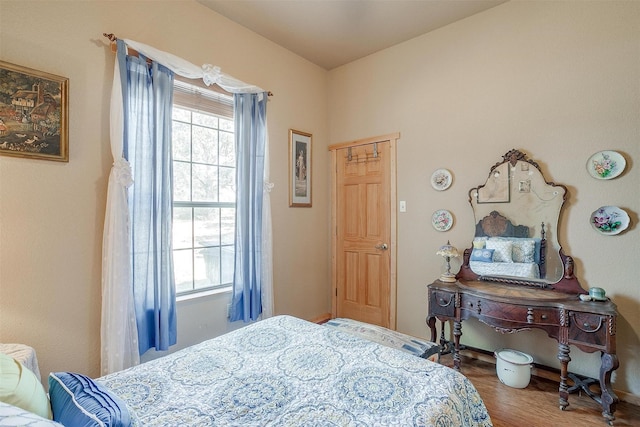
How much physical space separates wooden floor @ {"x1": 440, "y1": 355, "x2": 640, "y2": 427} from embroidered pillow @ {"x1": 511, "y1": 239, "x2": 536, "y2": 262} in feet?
3.08

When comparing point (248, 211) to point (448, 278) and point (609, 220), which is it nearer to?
point (448, 278)

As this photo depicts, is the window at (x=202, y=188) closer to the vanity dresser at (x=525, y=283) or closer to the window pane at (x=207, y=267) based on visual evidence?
the window pane at (x=207, y=267)

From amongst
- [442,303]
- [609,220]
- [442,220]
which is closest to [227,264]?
[442,303]

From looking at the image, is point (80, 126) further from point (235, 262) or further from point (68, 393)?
point (68, 393)

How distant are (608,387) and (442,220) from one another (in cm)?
155

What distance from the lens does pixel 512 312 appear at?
213 centimetres

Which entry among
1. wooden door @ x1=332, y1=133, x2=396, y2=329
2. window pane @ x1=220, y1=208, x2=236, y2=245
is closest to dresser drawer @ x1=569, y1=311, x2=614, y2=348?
wooden door @ x1=332, y1=133, x2=396, y2=329

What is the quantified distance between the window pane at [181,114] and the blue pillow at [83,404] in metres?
2.01

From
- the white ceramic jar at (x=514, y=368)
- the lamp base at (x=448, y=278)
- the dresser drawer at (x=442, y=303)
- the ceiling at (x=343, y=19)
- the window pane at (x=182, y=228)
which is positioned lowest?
the white ceramic jar at (x=514, y=368)

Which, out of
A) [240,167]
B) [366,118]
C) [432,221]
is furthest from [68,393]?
[366,118]

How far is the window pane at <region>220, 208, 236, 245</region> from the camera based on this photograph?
278cm

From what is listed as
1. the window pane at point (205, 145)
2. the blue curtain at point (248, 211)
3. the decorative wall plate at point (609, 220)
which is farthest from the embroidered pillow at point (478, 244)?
the window pane at point (205, 145)

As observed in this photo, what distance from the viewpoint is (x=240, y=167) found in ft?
8.98

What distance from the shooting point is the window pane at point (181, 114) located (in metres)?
2.47
